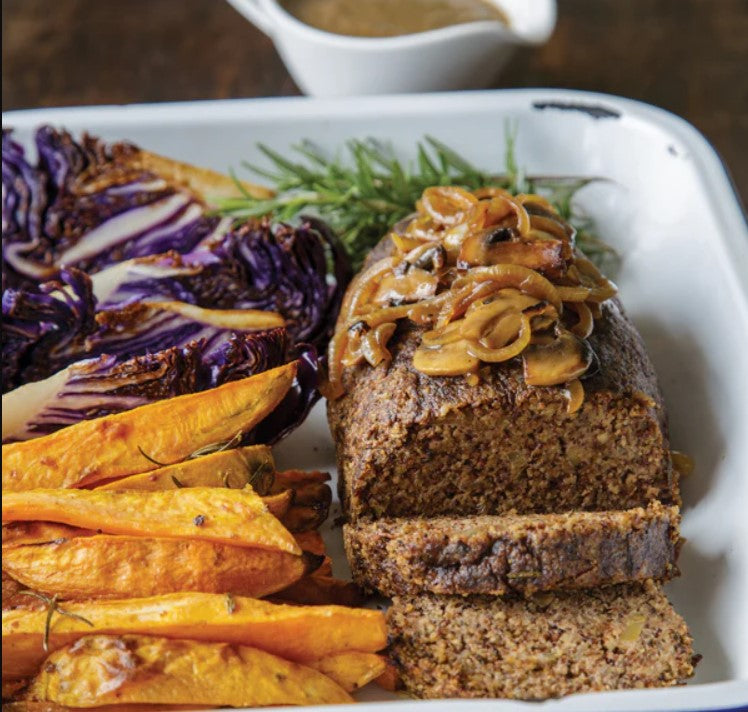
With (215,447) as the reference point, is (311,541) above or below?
below

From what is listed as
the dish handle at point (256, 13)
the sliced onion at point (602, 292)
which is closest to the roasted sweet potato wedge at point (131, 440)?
the sliced onion at point (602, 292)

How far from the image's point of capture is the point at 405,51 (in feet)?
17.6

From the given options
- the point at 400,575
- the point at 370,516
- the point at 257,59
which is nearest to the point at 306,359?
the point at 370,516

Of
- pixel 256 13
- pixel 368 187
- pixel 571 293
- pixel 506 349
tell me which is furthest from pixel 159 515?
pixel 256 13

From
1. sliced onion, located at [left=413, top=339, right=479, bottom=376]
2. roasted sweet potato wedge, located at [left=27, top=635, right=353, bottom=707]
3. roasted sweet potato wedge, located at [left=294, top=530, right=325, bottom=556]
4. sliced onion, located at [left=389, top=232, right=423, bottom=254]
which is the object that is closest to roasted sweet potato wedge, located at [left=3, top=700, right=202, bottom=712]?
roasted sweet potato wedge, located at [left=27, top=635, right=353, bottom=707]

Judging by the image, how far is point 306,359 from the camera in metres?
4.04

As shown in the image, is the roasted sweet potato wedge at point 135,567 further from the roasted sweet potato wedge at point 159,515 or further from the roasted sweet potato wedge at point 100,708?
the roasted sweet potato wedge at point 100,708

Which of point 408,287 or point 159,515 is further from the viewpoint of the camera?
point 408,287

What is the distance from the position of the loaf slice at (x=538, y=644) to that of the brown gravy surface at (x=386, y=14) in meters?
3.63

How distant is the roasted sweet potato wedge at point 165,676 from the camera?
2807 mm

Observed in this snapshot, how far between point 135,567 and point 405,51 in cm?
333

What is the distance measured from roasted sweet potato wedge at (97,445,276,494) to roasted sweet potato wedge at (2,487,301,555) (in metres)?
0.16

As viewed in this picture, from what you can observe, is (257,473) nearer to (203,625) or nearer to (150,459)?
(150,459)

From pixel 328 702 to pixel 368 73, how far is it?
143 inches
